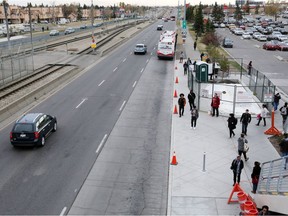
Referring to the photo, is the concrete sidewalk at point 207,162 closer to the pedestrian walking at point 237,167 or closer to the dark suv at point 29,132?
the pedestrian walking at point 237,167

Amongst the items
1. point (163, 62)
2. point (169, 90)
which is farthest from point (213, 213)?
point (163, 62)

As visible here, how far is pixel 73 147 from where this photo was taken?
18141 millimetres

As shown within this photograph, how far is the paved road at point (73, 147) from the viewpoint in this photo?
13.5 meters

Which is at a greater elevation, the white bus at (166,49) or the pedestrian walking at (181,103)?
the white bus at (166,49)

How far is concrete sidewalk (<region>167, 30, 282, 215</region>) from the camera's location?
42.5 ft

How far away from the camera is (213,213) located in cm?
1234

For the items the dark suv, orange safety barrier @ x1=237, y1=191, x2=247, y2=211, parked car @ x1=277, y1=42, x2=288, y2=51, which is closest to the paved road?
the dark suv

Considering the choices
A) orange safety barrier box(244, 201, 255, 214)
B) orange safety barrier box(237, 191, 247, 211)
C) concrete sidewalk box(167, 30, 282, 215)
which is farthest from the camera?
concrete sidewalk box(167, 30, 282, 215)

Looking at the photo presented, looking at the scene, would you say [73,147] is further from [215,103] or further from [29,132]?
[215,103]

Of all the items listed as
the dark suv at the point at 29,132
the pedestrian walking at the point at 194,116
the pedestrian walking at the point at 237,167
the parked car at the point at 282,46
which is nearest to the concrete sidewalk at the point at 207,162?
the pedestrian walking at the point at 194,116

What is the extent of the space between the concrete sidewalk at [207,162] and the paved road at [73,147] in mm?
687

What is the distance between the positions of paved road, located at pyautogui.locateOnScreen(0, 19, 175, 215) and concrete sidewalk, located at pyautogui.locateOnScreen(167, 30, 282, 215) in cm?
69

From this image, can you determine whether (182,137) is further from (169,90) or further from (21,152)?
(169,90)

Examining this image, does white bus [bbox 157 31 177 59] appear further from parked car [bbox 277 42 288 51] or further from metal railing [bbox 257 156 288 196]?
metal railing [bbox 257 156 288 196]
